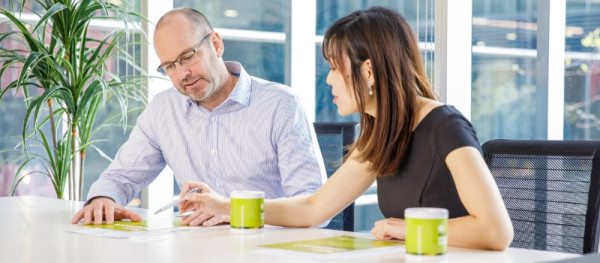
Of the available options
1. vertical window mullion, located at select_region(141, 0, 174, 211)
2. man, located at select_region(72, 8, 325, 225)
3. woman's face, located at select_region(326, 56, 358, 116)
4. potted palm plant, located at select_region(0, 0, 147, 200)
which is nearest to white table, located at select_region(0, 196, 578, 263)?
woman's face, located at select_region(326, 56, 358, 116)

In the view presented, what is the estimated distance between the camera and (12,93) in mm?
3930

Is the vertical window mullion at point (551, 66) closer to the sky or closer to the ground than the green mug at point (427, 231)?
closer to the sky

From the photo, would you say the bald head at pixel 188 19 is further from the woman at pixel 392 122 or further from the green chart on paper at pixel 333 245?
the green chart on paper at pixel 333 245

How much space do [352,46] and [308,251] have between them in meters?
0.58

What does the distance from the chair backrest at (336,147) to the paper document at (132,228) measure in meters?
0.72

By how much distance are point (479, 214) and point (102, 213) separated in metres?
1.10

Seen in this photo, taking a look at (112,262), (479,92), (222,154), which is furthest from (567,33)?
(112,262)

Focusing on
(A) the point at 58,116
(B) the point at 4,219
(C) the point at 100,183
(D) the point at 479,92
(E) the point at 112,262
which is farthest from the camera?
(D) the point at 479,92

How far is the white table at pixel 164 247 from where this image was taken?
5.08 ft

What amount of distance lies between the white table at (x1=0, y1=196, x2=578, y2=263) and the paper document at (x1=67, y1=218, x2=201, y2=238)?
0.13ft

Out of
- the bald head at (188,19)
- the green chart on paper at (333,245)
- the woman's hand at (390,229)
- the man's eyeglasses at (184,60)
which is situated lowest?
the green chart on paper at (333,245)

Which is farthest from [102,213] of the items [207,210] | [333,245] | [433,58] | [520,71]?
[520,71]

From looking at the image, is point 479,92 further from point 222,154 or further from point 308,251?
point 308,251

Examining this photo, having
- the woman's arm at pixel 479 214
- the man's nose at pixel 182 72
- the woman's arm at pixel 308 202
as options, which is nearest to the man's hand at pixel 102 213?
the woman's arm at pixel 308 202
